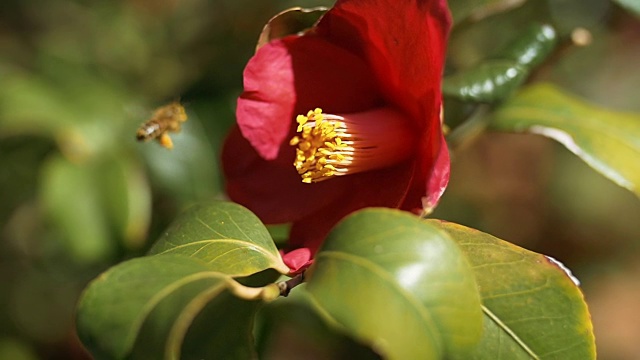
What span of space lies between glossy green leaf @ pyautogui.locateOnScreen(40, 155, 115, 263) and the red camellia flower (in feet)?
2.48

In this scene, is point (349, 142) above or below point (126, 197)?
above

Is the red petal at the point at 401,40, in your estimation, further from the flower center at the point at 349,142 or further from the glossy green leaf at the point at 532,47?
the glossy green leaf at the point at 532,47

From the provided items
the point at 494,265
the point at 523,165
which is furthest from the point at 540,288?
the point at 523,165

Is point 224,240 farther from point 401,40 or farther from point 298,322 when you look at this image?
point 298,322

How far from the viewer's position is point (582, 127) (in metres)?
1.33

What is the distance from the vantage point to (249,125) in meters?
1.12

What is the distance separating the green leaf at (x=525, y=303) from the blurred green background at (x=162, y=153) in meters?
0.55

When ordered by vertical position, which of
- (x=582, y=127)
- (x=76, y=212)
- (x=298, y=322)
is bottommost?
(x=298, y=322)

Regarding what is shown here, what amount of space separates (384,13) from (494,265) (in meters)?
0.32

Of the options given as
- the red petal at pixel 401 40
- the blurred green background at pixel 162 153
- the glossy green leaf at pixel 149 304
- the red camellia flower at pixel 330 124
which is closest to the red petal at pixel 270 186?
the red camellia flower at pixel 330 124

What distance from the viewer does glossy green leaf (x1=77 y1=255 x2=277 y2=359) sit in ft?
2.43

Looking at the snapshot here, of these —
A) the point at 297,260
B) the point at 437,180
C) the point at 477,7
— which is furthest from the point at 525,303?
the point at 477,7

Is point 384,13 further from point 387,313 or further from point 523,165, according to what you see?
point 523,165

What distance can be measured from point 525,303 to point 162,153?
108 centimetres
